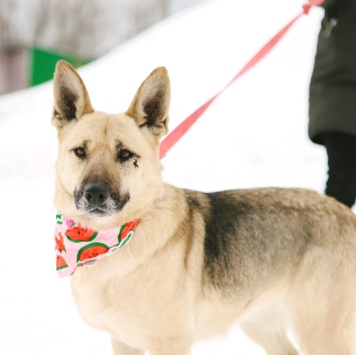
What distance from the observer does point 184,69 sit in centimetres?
1117

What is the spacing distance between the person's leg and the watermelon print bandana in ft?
4.74

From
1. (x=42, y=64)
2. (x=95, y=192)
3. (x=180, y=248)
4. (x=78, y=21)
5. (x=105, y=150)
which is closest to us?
(x=95, y=192)

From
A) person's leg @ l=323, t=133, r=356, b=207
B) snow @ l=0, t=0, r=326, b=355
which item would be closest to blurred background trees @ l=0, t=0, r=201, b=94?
snow @ l=0, t=0, r=326, b=355

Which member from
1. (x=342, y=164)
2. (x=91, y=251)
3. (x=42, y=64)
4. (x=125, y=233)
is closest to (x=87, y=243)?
(x=91, y=251)

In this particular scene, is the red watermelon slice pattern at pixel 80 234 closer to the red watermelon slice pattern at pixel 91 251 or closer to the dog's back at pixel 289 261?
the red watermelon slice pattern at pixel 91 251

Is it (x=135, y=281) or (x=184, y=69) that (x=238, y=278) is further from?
(x=184, y=69)

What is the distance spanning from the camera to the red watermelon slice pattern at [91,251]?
8.93ft

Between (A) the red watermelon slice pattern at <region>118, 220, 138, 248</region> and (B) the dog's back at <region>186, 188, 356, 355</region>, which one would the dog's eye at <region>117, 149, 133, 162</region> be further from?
(B) the dog's back at <region>186, 188, 356, 355</region>

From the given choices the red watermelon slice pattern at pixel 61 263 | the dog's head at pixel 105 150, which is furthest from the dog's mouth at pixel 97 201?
the red watermelon slice pattern at pixel 61 263

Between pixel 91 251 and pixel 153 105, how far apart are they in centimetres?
85

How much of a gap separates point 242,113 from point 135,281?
6632 millimetres

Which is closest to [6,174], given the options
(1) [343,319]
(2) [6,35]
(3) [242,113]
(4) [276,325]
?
(3) [242,113]

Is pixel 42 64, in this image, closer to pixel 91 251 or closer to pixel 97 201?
pixel 91 251

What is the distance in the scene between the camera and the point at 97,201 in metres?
2.53
